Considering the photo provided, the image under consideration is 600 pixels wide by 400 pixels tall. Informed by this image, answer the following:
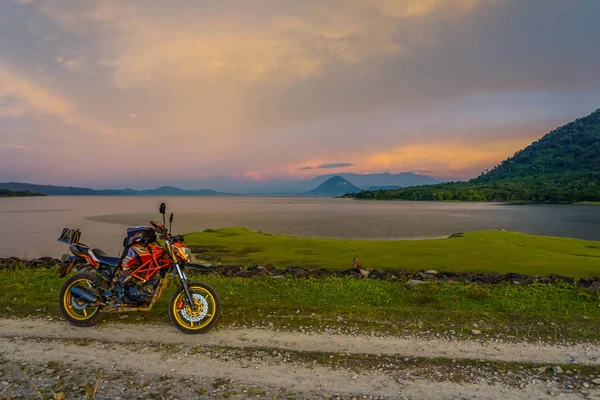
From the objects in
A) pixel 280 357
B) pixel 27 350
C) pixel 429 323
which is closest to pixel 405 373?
pixel 280 357

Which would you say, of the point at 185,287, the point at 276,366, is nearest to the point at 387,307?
the point at 276,366

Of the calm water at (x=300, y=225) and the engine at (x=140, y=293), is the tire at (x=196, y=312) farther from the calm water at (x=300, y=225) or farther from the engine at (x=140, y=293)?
the calm water at (x=300, y=225)

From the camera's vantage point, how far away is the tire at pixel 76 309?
346 inches

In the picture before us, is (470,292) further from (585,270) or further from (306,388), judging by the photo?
(585,270)

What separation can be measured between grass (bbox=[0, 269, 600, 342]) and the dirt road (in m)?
0.73

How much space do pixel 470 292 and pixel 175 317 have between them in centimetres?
925

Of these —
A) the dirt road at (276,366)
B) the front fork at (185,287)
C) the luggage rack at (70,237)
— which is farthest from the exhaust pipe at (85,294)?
the front fork at (185,287)

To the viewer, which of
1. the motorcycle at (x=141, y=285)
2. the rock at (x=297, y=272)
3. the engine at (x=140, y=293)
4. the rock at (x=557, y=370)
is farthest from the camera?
the rock at (x=297, y=272)

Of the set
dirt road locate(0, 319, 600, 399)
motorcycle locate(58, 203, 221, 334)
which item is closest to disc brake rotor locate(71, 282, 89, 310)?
motorcycle locate(58, 203, 221, 334)

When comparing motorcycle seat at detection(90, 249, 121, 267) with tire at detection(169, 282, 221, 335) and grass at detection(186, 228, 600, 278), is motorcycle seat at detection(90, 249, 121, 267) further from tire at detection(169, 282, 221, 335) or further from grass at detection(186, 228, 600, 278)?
grass at detection(186, 228, 600, 278)

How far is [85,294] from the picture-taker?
8875 mm

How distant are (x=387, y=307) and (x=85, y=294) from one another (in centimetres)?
804

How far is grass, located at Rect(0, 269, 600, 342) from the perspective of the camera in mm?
8625

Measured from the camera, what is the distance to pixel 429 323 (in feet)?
29.4
